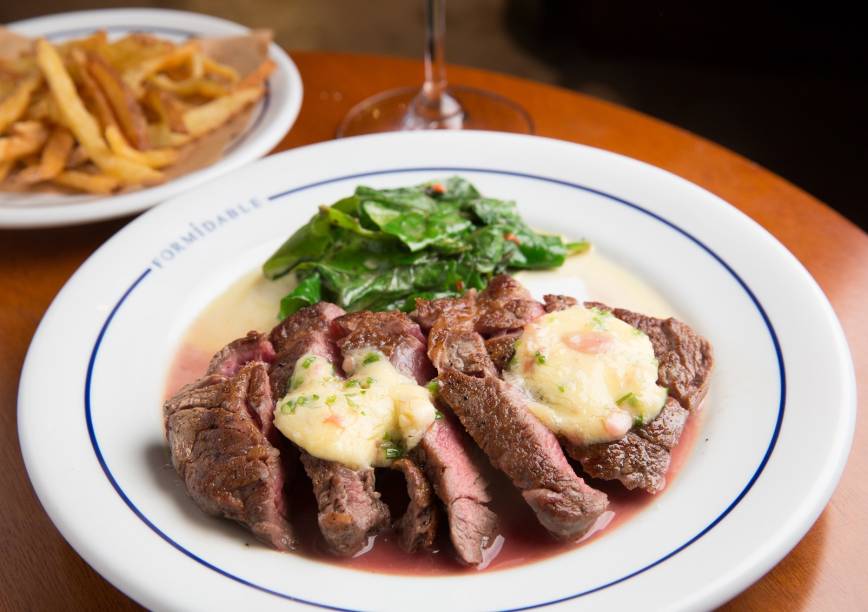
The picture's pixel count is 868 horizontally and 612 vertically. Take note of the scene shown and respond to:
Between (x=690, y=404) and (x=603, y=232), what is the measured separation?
0.89 metres

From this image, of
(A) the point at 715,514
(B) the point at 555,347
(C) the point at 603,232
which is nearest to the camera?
(A) the point at 715,514

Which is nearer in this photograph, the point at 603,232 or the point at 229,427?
the point at 229,427

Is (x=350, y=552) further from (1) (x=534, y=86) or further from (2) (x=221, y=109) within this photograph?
(1) (x=534, y=86)

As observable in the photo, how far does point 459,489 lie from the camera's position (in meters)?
2.10

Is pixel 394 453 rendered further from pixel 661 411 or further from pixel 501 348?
pixel 661 411

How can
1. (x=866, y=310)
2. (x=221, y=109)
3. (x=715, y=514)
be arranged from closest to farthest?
→ (x=715, y=514), (x=866, y=310), (x=221, y=109)

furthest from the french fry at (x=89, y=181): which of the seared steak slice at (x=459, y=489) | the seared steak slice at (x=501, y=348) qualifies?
the seared steak slice at (x=459, y=489)

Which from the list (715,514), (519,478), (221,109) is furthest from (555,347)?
(221,109)

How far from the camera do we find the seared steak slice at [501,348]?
237 cm

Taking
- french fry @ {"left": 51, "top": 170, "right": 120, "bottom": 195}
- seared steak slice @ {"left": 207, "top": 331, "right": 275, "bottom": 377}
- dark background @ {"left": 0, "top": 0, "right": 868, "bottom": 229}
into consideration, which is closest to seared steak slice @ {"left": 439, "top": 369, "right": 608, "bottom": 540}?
seared steak slice @ {"left": 207, "top": 331, "right": 275, "bottom": 377}

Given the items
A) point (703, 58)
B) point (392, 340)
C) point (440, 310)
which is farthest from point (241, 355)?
Answer: point (703, 58)

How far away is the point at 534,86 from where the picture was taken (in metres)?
4.14

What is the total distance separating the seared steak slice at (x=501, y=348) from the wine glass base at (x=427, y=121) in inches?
62.4

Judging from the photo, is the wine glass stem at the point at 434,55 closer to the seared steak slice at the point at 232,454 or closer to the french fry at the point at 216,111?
the french fry at the point at 216,111
